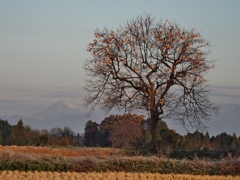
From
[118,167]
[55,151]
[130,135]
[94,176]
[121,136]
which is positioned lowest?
[94,176]

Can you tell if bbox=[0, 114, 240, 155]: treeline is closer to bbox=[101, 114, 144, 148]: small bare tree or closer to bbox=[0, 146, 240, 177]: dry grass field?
bbox=[101, 114, 144, 148]: small bare tree

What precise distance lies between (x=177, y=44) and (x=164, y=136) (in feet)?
57.5

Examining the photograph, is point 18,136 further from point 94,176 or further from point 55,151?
point 94,176

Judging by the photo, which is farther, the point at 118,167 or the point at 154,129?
the point at 154,129

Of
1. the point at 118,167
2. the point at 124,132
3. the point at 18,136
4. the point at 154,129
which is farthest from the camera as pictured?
the point at 124,132

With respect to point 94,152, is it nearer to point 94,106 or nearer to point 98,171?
point 94,106

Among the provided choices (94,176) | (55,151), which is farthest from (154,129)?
(94,176)

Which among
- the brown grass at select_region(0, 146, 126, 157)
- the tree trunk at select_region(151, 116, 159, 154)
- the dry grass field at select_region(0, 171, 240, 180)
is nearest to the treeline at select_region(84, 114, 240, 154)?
the tree trunk at select_region(151, 116, 159, 154)

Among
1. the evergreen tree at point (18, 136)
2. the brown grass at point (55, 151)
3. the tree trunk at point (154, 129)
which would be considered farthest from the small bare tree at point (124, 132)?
the tree trunk at point (154, 129)

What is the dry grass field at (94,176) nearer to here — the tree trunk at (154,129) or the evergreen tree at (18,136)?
the tree trunk at (154,129)

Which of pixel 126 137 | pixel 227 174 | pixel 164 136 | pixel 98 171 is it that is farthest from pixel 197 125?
pixel 126 137

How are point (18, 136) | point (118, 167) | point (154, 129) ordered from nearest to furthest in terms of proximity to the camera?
point (118, 167), point (154, 129), point (18, 136)

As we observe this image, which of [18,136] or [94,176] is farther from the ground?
[18,136]

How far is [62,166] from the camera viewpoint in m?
21.4
